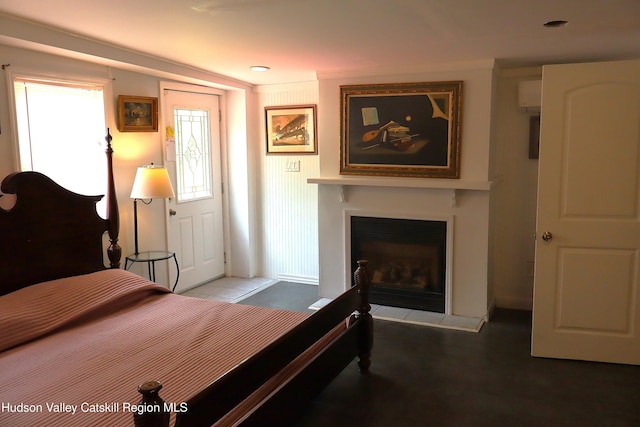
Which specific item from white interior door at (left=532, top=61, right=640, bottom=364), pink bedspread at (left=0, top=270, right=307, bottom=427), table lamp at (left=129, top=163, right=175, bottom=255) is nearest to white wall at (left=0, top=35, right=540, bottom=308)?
table lamp at (left=129, top=163, right=175, bottom=255)

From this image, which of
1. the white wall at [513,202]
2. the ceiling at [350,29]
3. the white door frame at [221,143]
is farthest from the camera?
the white door frame at [221,143]

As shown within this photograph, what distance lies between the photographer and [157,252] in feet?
14.1

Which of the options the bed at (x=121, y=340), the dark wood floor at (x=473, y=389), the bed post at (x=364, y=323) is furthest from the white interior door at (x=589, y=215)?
the bed at (x=121, y=340)

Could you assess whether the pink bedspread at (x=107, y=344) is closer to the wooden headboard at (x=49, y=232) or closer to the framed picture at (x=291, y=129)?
the wooden headboard at (x=49, y=232)

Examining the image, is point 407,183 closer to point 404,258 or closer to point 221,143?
point 404,258

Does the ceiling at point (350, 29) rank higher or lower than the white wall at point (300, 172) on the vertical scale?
higher

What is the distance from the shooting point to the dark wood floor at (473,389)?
106 inches

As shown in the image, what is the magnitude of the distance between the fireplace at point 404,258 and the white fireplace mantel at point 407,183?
0.95 feet

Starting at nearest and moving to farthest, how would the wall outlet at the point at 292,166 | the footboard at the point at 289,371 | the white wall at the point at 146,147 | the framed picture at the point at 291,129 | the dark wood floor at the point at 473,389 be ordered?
1. the footboard at the point at 289,371
2. the dark wood floor at the point at 473,389
3. the white wall at the point at 146,147
4. the framed picture at the point at 291,129
5. the wall outlet at the point at 292,166

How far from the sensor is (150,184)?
12.9ft

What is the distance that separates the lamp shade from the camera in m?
3.92

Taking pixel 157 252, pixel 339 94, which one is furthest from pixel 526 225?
pixel 157 252

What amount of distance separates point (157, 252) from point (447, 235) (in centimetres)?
249

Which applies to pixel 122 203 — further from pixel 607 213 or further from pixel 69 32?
pixel 607 213
